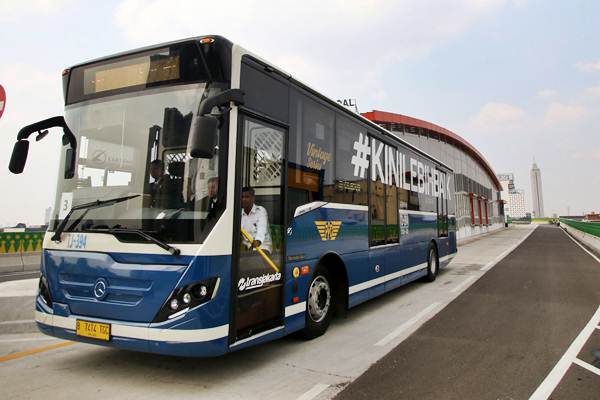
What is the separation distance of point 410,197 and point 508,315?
314cm

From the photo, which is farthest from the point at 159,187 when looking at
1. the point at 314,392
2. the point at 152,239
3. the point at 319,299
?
the point at 319,299

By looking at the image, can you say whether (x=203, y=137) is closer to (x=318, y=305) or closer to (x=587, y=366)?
(x=318, y=305)

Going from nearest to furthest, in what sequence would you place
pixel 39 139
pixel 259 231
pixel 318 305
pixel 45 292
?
pixel 45 292 → pixel 259 231 → pixel 39 139 → pixel 318 305

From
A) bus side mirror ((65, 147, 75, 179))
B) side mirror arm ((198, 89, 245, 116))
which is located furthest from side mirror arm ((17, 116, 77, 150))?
side mirror arm ((198, 89, 245, 116))

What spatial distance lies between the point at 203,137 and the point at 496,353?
4271 millimetres

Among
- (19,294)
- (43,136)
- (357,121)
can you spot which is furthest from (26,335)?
(357,121)

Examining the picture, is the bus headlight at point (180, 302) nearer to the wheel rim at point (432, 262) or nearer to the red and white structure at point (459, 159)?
the wheel rim at point (432, 262)

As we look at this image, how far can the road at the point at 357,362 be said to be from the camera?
147 inches

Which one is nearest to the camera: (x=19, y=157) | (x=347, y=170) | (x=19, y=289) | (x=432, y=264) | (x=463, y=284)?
(x=19, y=157)

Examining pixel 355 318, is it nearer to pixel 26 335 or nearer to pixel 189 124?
pixel 189 124

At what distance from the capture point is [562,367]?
434cm

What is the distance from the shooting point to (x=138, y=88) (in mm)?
4059

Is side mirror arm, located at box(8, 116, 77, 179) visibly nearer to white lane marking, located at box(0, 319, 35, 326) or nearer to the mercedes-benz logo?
the mercedes-benz logo

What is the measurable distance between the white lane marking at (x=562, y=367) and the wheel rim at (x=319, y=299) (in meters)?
2.61
